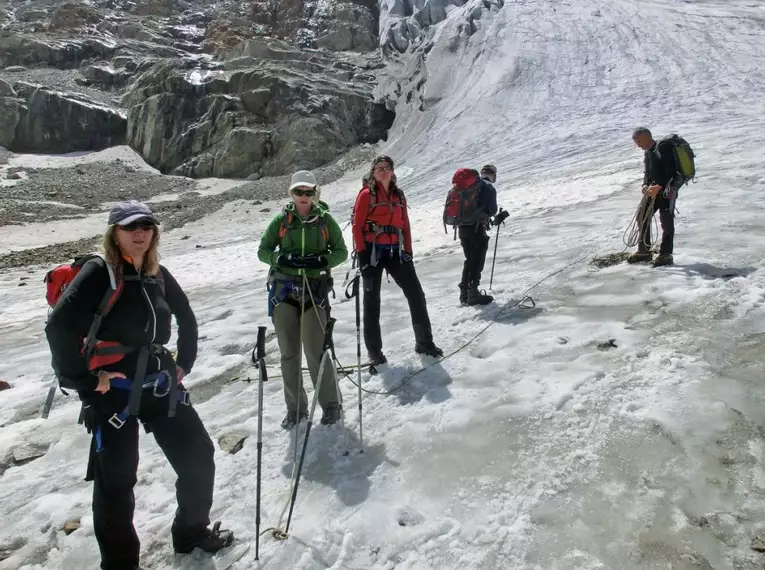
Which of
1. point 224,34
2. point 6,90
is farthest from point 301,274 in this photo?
point 224,34

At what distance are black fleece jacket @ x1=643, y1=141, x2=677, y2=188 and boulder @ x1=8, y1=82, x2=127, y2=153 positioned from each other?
158ft

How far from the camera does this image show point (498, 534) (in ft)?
11.3

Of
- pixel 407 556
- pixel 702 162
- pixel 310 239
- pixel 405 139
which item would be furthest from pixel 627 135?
pixel 407 556

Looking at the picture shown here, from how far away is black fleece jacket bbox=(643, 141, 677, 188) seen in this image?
8.04 m

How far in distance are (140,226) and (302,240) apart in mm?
1772

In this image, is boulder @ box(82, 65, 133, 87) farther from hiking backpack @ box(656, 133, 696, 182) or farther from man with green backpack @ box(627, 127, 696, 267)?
hiking backpack @ box(656, 133, 696, 182)

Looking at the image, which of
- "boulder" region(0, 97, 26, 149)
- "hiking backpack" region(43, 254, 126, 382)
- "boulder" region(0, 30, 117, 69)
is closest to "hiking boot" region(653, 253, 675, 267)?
"hiking backpack" region(43, 254, 126, 382)

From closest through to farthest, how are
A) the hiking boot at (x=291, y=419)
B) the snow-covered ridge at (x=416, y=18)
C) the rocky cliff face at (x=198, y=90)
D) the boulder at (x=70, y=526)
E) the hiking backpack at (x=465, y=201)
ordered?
the boulder at (x=70, y=526)
the hiking boot at (x=291, y=419)
the hiking backpack at (x=465, y=201)
the rocky cliff face at (x=198, y=90)
the snow-covered ridge at (x=416, y=18)

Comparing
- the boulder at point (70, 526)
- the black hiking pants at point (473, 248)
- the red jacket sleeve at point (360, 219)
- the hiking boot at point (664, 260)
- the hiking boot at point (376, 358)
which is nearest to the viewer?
the boulder at point (70, 526)

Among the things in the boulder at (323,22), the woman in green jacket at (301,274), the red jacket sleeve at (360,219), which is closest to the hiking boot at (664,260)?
the red jacket sleeve at (360,219)

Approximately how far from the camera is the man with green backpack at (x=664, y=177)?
791cm

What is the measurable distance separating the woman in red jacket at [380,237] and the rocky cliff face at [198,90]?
32469 mm

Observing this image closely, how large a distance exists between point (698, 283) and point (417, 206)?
1423 centimetres

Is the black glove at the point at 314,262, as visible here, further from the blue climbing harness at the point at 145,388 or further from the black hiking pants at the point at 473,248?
the black hiking pants at the point at 473,248
